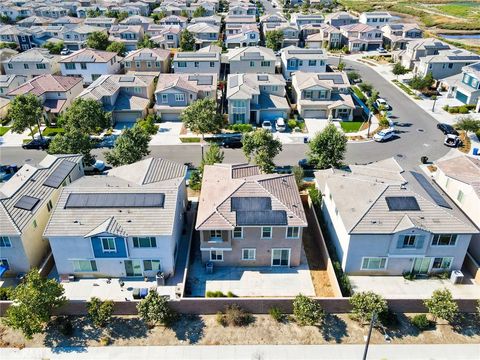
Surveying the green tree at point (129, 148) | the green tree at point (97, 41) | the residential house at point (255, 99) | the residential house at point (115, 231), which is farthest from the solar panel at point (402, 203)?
the green tree at point (97, 41)

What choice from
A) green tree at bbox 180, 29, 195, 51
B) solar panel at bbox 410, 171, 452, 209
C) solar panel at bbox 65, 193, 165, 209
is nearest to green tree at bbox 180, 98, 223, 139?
solar panel at bbox 65, 193, 165, 209

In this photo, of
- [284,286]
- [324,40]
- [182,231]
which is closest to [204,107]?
[182,231]

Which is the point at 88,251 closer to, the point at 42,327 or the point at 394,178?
the point at 42,327

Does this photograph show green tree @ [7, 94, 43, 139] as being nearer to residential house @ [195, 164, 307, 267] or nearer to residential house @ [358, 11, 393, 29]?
residential house @ [195, 164, 307, 267]

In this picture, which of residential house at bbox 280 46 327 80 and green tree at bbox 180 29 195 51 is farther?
green tree at bbox 180 29 195 51

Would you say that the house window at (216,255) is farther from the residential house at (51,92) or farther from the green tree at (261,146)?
the residential house at (51,92)
